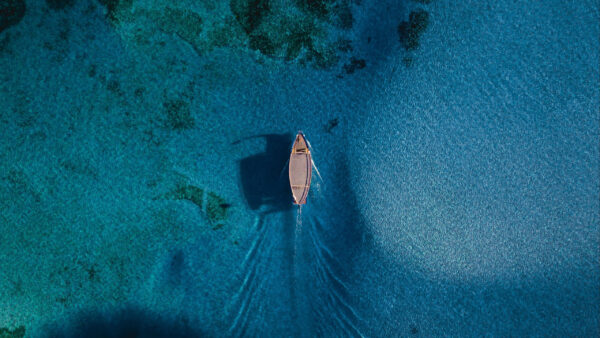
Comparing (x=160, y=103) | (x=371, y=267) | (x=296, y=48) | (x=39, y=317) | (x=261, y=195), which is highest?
(x=296, y=48)

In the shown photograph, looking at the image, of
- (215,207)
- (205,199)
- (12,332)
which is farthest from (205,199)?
(12,332)

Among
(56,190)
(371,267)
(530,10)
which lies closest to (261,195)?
(371,267)

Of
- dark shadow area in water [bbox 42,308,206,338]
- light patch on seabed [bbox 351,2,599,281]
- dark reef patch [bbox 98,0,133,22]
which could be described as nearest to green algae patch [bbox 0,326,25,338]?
dark shadow area in water [bbox 42,308,206,338]

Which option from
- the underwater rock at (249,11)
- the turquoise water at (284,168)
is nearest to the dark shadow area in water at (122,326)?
the turquoise water at (284,168)

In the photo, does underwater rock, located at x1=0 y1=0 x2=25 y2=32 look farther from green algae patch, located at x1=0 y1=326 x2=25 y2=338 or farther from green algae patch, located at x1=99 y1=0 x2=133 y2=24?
green algae patch, located at x1=0 y1=326 x2=25 y2=338

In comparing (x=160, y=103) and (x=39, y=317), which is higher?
(x=160, y=103)

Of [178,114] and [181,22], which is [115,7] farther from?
[178,114]

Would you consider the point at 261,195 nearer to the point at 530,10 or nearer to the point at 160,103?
the point at 160,103
